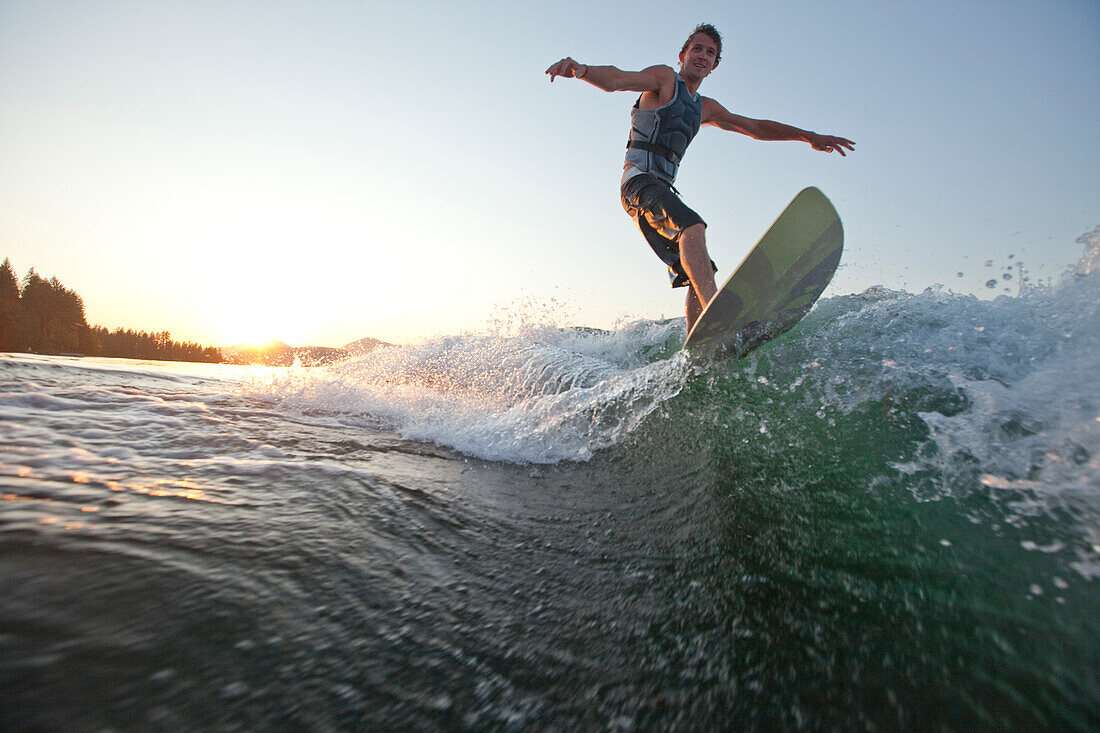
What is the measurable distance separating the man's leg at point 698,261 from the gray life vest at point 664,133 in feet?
2.64

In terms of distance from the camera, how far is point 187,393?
4.87 metres

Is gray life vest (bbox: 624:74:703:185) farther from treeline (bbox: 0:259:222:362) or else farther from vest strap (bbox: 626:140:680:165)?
treeline (bbox: 0:259:222:362)

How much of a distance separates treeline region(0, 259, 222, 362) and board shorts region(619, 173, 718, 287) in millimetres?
54706

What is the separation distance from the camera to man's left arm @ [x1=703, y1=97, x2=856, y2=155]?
4.68 metres

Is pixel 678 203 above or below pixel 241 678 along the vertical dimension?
above

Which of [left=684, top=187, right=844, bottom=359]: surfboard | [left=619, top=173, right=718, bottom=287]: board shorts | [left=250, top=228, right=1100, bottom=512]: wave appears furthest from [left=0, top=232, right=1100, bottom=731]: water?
[left=619, top=173, right=718, bottom=287]: board shorts

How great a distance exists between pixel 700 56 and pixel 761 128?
43.5 inches

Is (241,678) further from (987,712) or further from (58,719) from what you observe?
(987,712)

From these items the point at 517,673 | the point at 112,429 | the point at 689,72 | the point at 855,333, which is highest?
the point at 689,72

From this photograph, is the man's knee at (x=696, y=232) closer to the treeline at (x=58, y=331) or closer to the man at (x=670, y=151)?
the man at (x=670, y=151)

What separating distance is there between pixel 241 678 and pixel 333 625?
0.70 feet

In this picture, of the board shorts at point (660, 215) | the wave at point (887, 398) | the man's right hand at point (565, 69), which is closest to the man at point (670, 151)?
the board shorts at point (660, 215)

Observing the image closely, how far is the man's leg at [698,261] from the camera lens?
3.73 metres

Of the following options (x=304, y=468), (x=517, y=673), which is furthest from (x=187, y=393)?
(x=517, y=673)
